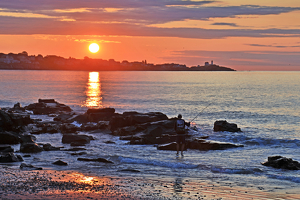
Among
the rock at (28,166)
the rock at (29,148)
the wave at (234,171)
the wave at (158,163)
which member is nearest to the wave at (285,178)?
the wave at (234,171)

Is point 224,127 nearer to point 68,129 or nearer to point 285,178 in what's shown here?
point 68,129

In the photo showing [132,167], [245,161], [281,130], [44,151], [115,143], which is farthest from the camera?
[281,130]

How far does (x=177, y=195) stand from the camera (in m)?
10.2

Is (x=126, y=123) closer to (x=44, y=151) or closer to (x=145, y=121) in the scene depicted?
(x=145, y=121)

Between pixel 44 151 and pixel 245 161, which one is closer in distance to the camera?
pixel 245 161

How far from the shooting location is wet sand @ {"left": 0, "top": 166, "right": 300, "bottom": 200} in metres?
10.0

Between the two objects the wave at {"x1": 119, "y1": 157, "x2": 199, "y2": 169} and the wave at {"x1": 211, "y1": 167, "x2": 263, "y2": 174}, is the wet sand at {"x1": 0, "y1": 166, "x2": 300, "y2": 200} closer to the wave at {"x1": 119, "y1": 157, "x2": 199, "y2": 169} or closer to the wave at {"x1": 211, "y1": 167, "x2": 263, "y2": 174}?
the wave at {"x1": 211, "y1": 167, "x2": 263, "y2": 174}

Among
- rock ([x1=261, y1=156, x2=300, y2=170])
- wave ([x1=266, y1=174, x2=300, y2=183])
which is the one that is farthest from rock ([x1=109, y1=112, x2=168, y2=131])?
wave ([x1=266, y1=174, x2=300, y2=183])

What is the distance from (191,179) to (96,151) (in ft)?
25.6

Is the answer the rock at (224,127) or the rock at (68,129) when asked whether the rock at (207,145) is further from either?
the rock at (68,129)

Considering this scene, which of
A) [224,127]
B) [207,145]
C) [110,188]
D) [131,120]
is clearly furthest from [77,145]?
[224,127]

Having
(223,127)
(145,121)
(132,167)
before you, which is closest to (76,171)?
(132,167)

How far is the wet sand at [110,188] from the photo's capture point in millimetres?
10031

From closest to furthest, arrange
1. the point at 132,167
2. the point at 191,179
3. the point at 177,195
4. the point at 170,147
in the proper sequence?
the point at 177,195
the point at 191,179
the point at 132,167
the point at 170,147
